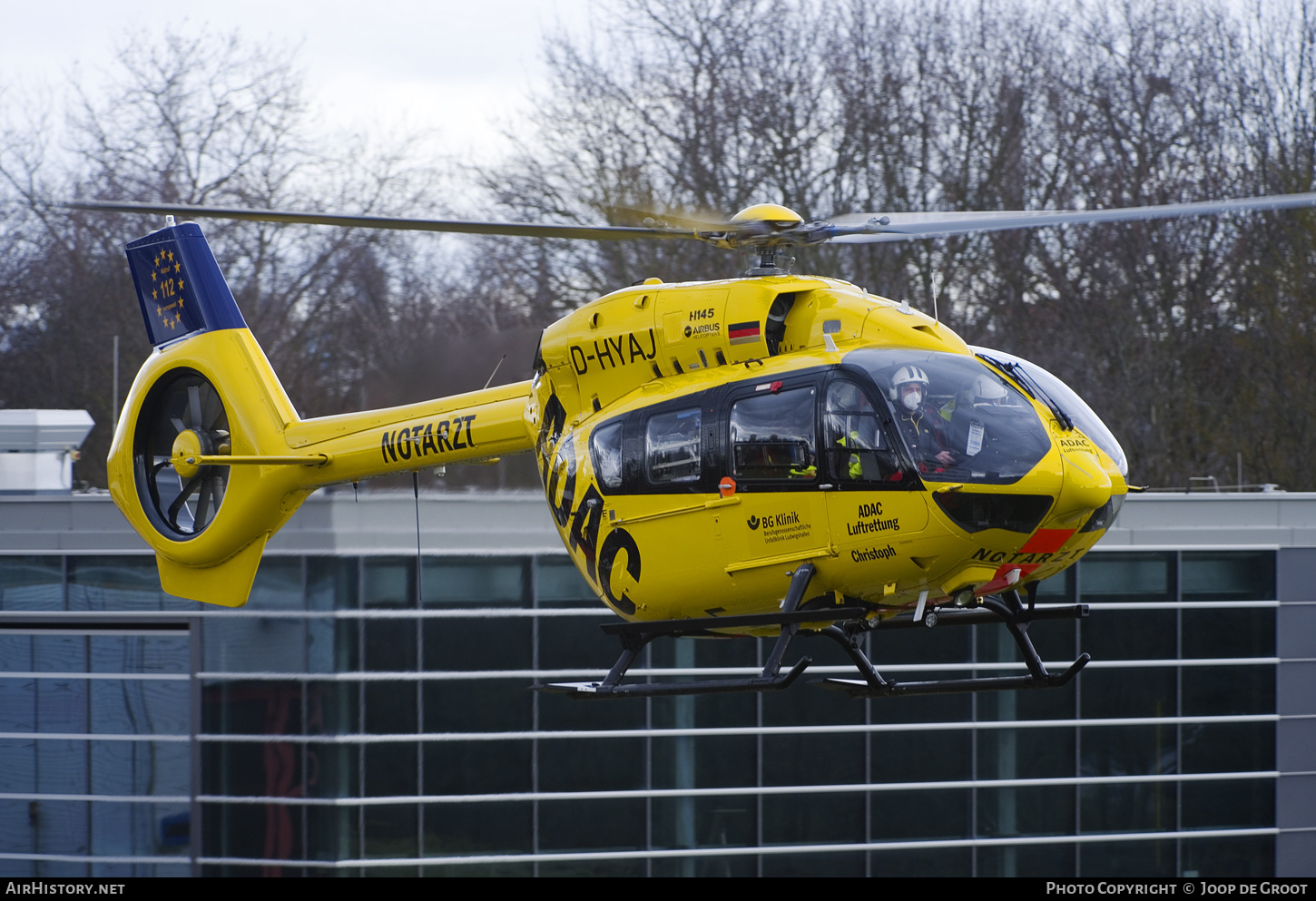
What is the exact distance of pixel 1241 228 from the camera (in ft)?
115

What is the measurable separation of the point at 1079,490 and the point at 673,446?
234 centimetres

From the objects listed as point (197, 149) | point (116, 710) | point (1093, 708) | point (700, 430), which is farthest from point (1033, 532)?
point (197, 149)

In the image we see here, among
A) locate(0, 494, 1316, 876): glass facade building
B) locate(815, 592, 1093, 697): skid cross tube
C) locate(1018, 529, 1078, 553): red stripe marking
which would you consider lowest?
locate(0, 494, 1316, 876): glass facade building

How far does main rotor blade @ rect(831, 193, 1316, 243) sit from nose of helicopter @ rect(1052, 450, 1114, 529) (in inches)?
51.0

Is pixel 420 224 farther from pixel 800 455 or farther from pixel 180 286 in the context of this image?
pixel 180 286

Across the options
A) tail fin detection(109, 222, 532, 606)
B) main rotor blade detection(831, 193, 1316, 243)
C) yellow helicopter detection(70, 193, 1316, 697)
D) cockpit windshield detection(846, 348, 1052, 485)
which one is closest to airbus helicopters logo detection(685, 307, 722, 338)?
yellow helicopter detection(70, 193, 1316, 697)

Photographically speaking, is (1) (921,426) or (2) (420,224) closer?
(1) (921,426)

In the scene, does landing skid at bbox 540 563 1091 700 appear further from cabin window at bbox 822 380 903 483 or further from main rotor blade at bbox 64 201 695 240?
main rotor blade at bbox 64 201 695 240

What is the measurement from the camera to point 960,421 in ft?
24.6

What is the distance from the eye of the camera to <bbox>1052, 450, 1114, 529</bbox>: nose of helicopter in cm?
746

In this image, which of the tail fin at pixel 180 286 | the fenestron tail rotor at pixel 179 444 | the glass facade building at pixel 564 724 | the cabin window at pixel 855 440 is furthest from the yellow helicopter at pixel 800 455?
the glass facade building at pixel 564 724

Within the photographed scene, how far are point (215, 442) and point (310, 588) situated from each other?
215 inches

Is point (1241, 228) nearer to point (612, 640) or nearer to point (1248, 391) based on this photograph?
point (1248, 391)

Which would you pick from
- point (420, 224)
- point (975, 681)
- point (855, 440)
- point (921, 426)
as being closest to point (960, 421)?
point (921, 426)
